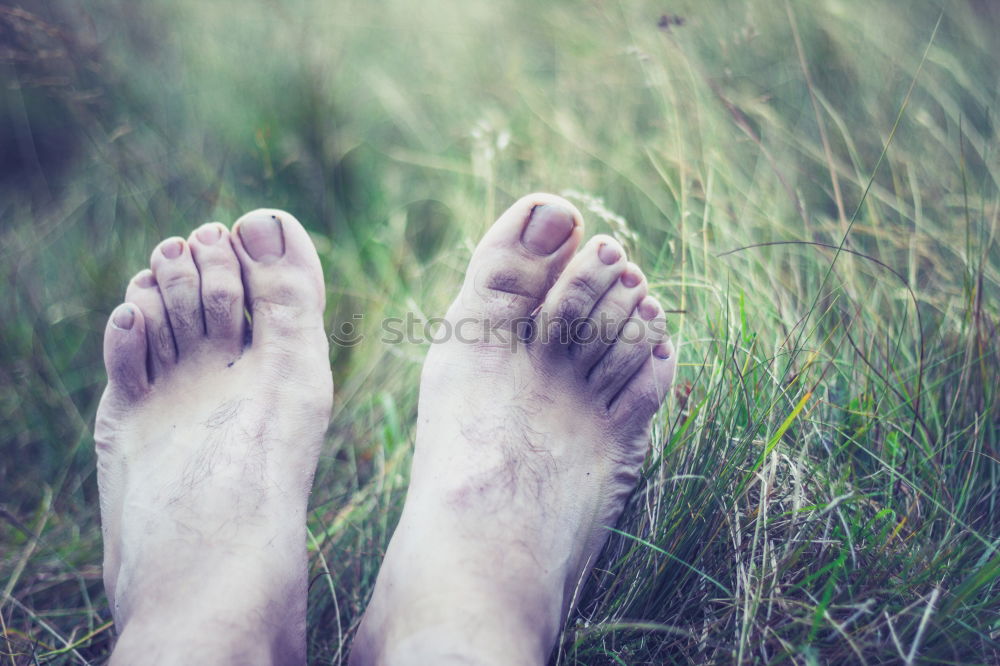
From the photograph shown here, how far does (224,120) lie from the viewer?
1.93 metres

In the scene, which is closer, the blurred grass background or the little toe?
the blurred grass background

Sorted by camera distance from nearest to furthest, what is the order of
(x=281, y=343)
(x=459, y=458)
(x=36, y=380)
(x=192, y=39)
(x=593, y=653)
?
(x=593, y=653), (x=459, y=458), (x=281, y=343), (x=36, y=380), (x=192, y=39)

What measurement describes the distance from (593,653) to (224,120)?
6.21 ft

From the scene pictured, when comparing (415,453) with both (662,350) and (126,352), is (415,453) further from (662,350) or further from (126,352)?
(126,352)

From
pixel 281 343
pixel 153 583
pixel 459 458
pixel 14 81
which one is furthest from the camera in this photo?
pixel 14 81

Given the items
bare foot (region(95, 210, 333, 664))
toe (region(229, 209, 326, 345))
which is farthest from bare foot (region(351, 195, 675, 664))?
toe (region(229, 209, 326, 345))

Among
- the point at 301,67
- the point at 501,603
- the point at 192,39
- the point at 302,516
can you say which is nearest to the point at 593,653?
the point at 501,603

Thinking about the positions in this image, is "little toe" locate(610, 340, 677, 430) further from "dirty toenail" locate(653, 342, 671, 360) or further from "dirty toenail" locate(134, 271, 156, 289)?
"dirty toenail" locate(134, 271, 156, 289)

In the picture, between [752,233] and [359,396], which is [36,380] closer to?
[359,396]

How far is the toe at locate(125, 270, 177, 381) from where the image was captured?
143cm

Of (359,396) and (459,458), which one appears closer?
(459,458)

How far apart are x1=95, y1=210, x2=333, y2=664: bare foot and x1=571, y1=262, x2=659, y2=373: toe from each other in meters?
0.64

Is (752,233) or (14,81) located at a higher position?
(14,81)

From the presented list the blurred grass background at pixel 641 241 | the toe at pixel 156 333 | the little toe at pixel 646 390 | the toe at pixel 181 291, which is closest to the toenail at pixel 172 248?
the toe at pixel 181 291
